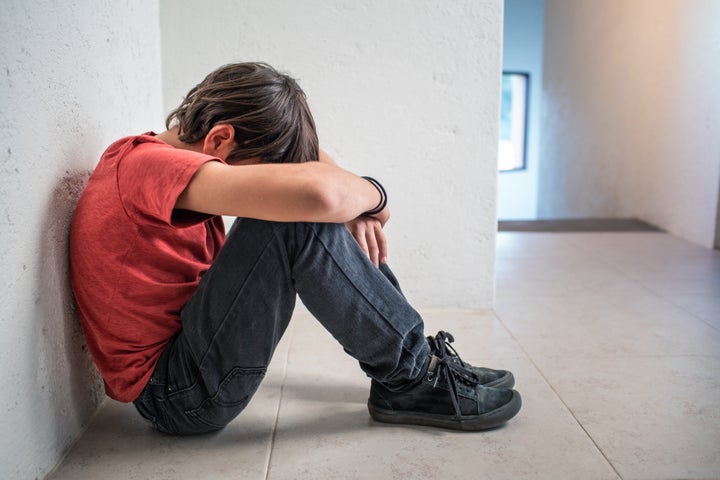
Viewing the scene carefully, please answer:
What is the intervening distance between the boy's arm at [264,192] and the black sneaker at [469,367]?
45 cm

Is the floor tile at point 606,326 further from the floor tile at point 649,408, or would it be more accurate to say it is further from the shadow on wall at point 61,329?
the shadow on wall at point 61,329

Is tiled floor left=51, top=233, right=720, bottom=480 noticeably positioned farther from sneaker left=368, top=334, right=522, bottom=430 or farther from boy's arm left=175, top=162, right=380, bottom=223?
boy's arm left=175, top=162, right=380, bottom=223

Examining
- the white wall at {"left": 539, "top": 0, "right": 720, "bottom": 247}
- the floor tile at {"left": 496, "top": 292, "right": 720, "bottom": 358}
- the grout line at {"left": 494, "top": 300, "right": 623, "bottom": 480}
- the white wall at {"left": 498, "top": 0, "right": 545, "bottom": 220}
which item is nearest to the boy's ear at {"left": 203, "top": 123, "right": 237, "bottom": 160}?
the grout line at {"left": 494, "top": 300, "right": 623, "bottom": 480}

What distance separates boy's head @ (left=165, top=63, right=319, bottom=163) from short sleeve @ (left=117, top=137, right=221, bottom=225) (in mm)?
119

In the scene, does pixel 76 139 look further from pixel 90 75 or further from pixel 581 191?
pixel 581 191

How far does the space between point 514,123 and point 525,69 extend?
2.55ft

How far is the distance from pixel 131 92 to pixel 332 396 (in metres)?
0.90

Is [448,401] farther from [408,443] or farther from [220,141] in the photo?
[220,141]

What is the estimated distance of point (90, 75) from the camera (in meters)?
1.37

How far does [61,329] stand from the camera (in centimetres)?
123

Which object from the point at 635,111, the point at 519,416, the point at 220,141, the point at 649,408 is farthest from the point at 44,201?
the point at 635,111

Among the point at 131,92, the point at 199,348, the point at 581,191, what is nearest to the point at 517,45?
the point at 581,191

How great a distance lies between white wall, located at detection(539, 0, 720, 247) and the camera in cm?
339

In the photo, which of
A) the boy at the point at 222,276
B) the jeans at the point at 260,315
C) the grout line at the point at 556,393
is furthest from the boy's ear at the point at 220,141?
the grout line at the point at 556,393
